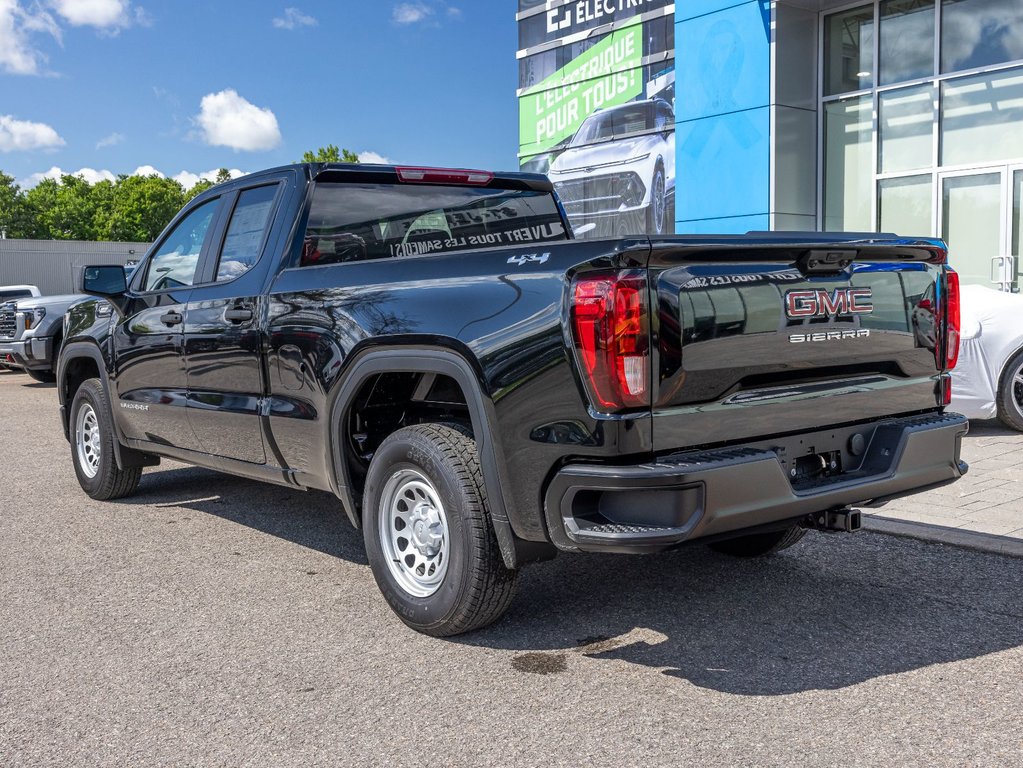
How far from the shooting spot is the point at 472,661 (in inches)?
152

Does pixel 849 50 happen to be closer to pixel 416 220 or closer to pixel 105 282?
pixel 416 220

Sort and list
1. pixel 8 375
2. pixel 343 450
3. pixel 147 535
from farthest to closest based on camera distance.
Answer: pixel 8 375 < pixel 147 535 < pixel 343 450

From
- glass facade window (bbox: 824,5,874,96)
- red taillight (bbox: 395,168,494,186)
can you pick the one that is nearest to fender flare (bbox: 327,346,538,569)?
red taillight (bbox: 395,168,494,186)

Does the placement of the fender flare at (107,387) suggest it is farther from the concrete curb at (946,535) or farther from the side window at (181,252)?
the concrete curb at (946,535)

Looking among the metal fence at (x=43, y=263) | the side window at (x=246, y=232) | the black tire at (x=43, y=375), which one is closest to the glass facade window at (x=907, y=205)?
the side window at (x=246, y=232)

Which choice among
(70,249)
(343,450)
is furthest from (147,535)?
(70,249)

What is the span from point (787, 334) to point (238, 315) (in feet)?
8.62

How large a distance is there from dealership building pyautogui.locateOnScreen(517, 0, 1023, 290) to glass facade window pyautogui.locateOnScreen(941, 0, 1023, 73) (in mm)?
15

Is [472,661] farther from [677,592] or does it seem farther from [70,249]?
[70,249]

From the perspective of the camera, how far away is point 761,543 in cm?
502

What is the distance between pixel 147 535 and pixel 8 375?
14898mm

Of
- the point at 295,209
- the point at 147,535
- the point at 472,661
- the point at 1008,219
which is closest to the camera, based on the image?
the point at 472,661

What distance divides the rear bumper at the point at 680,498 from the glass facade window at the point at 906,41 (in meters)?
11.3

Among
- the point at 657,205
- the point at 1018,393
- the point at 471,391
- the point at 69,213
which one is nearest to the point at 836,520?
the point at 471,391
